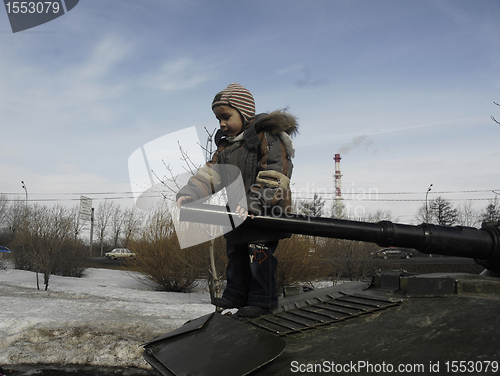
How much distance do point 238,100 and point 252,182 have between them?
1.92 feet

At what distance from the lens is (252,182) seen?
262cm

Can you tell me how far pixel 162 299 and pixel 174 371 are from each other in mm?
7830

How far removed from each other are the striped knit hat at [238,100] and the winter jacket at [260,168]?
0.26 feet

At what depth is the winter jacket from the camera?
2.46 metres

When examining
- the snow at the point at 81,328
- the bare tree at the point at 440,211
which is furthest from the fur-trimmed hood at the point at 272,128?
the bare tree at the point at 440,211

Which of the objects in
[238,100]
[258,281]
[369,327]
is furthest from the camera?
[238,100]

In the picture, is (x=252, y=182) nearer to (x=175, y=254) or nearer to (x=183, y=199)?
(x=183, y=199)

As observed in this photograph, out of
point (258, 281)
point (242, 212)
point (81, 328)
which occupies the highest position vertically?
point (242, 212)

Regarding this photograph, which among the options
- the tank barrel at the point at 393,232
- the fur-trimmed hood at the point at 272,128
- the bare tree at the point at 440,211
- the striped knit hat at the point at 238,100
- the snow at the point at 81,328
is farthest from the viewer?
the bare tree at the point at 440,211

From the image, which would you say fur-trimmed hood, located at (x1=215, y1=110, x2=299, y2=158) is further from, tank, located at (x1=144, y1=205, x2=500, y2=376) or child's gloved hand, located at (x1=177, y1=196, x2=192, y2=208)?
tank, located at (x1=144, y1=205, x2=500, y2=376)

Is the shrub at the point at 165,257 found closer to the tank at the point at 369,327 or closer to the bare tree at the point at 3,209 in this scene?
the tank at the point at 369,327

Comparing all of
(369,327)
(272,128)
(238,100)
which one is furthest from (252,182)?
(369,327)

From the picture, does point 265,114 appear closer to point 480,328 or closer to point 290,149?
point 290,149

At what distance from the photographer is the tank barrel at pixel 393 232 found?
204 cm
